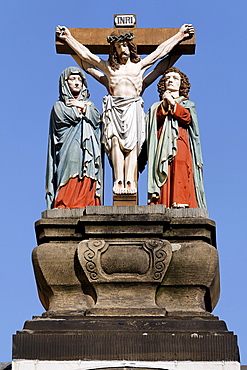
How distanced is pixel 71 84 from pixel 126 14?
67.0 inches

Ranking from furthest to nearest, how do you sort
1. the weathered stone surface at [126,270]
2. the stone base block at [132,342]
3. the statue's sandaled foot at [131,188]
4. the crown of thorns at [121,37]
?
1. the crown of thorns at [121,37]
2. the statue's sandaled foot at [131,188]
3. the weathered stone surface at [126,270]
4. the stone base block at [132,342]

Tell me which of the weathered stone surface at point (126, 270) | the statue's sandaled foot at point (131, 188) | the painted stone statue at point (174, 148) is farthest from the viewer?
the painted stone statue at point (174, 148)

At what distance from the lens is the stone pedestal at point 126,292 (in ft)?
55.1

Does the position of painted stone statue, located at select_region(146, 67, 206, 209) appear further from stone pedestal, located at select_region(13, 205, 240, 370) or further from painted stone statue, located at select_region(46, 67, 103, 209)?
painted stone statue, located at select_region(46, 67, 103, 209)

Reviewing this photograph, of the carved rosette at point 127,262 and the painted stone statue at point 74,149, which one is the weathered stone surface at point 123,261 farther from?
the painted stone statue at point 74,149

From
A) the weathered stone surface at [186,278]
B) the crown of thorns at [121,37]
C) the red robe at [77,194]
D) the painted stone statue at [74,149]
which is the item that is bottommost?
the weathered stone surface at [186,278]

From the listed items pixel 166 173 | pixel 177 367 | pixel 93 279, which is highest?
pixel 166 173

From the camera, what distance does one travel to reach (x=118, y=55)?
19.6 m

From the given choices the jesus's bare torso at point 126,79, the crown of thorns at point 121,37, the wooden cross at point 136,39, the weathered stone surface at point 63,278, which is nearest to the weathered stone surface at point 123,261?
the weathered stone surface at point 63,278

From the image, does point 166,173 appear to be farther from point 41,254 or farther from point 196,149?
point 41,254

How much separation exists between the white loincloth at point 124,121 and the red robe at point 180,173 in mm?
346

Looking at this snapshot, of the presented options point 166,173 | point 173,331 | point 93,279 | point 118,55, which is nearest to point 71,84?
point 118,55

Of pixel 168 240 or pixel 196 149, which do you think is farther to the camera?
pixel 196 149

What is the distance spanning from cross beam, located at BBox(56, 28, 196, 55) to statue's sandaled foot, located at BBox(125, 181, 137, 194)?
268 centimetres
